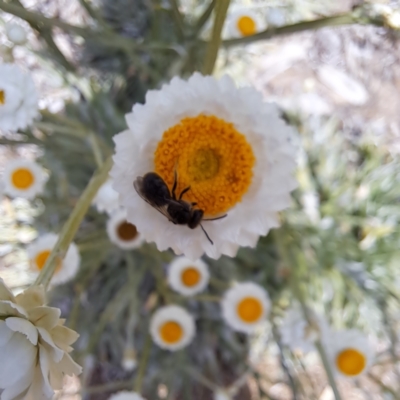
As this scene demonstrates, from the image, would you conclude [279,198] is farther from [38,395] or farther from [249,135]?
[38,395]

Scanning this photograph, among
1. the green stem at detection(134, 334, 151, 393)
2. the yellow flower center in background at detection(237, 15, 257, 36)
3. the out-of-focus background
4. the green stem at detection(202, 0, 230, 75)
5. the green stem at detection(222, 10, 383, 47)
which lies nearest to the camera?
the green stem at detection(202, 0, 230, 75)

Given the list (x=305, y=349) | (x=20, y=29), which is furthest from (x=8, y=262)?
(x=305, y=349)

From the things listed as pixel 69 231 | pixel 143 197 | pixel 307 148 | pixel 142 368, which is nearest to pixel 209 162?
pixel 143 197

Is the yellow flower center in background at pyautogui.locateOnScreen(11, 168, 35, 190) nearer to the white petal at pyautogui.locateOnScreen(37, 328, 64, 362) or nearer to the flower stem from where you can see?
the flower stem

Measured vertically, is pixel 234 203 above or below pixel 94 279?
above

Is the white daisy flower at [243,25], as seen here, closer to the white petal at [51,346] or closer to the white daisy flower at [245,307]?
the white daisy flower at [245,307]

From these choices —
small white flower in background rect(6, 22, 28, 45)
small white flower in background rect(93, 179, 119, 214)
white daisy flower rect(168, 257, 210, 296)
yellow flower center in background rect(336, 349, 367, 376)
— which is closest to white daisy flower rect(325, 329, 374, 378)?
yellow flower center in background rect(336, 349, 367, 376)
